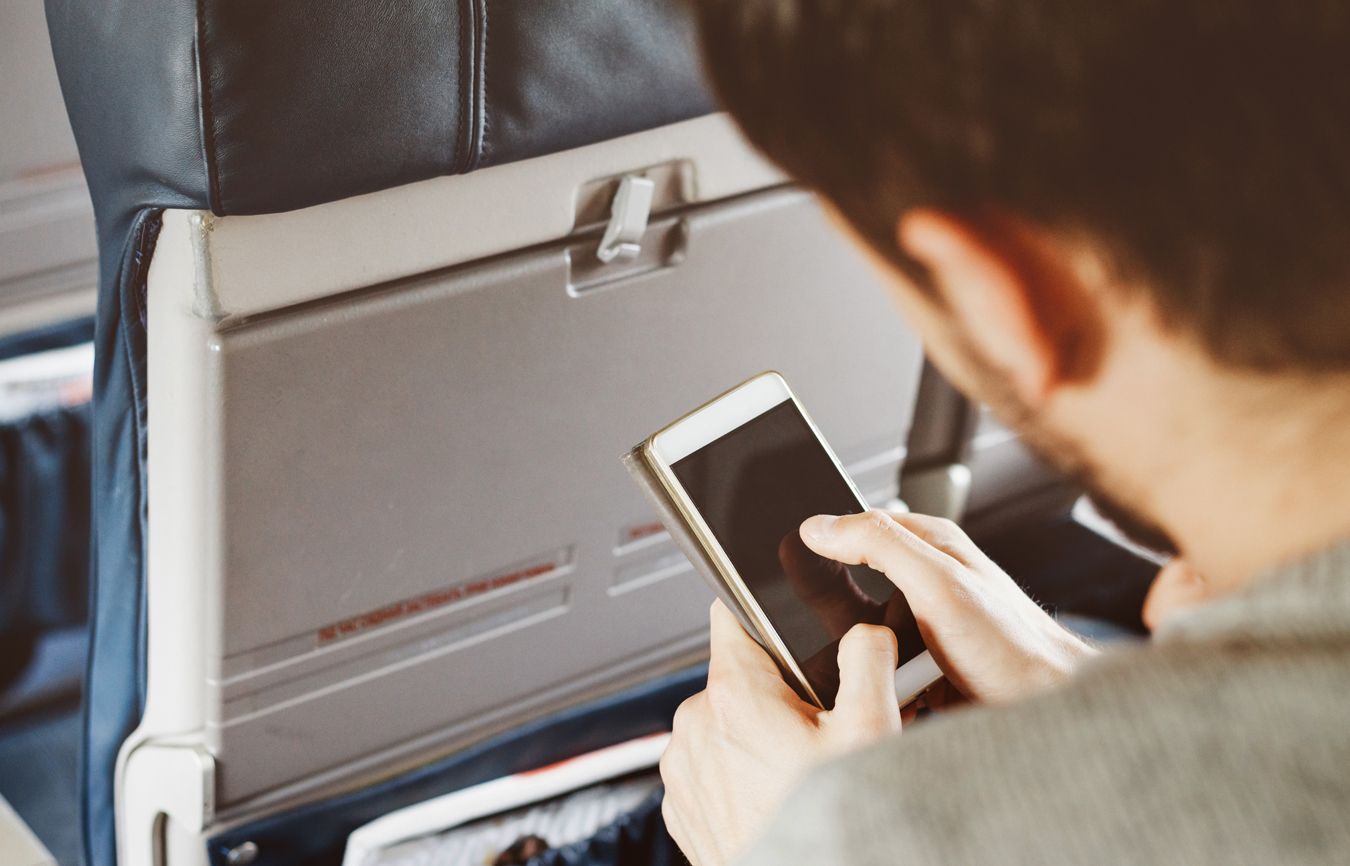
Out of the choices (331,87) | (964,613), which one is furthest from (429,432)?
(964,613)

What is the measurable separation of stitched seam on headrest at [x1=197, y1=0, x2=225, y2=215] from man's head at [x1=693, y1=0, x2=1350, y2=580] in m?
0.34

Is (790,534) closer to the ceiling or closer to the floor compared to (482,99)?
closer to the floor

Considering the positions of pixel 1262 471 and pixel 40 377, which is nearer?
pixel 1262 471

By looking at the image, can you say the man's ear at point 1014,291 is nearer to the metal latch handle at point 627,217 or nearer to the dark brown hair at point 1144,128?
the dark brown hair at point 1144,128

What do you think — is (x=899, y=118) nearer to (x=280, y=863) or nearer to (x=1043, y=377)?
(x=1043, y=377)

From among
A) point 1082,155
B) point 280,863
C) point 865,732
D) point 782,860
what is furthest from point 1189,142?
point 280,863

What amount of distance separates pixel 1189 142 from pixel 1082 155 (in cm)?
4

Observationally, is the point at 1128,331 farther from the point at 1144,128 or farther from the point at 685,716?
the point at 685,716

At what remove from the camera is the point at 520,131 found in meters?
1.00

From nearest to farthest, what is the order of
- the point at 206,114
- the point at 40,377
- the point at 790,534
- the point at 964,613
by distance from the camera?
1. the point at 206,114
2. the point at 964,613
3. the point at 790,534
4. the point at 40,377

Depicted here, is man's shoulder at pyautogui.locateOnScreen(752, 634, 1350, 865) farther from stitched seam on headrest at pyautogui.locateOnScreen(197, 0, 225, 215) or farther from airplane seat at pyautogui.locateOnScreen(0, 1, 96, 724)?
airplane seat at pyautogui.locateOnScreen(0, 1, 96, 724)

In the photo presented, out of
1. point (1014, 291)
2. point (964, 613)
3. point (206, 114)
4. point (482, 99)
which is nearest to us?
point (1014, 291)

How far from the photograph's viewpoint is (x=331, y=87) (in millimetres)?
886

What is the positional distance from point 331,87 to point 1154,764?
641 millimetres
